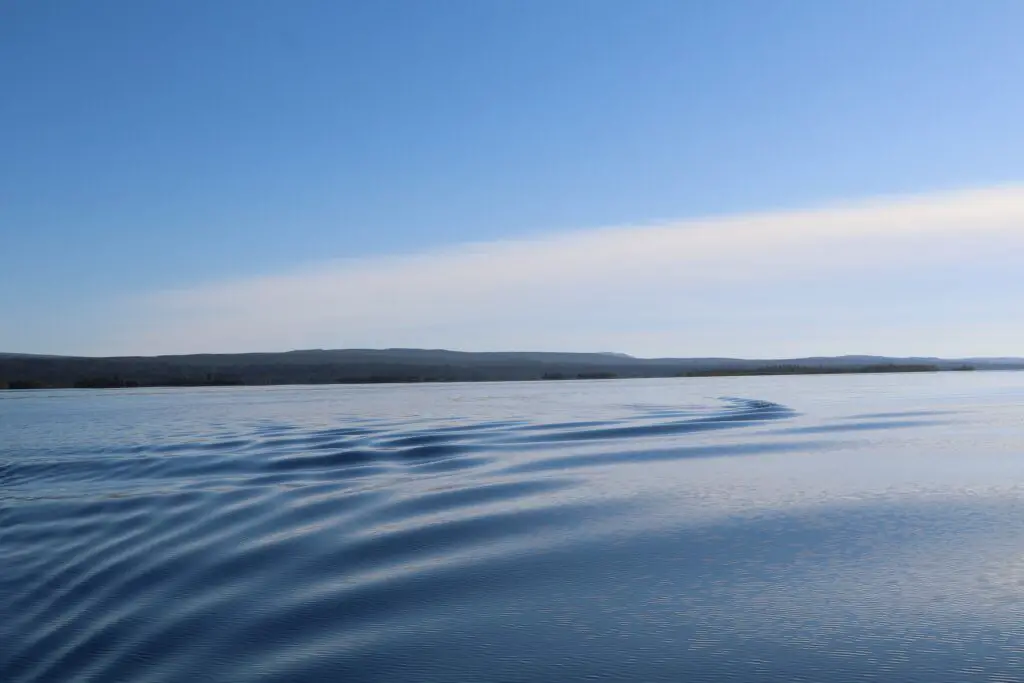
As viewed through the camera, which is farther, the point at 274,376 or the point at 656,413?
the point at 274,376

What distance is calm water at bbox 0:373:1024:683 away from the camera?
6582mm

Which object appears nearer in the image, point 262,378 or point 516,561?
point 516,561

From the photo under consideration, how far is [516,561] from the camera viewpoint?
956 cm

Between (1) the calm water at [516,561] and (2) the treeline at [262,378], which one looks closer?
(1) the calm water at [516,561]

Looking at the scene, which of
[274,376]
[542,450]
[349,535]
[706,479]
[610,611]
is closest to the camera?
[610,611]

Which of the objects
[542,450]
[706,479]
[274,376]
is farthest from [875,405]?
[274,376]

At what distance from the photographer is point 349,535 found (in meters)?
10.9

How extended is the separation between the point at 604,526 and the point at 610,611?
3.58 m

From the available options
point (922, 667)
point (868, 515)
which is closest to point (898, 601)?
point (922, 667)

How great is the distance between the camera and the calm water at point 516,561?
21.6 feet

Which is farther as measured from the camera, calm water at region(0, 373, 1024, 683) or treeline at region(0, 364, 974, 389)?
treeline at region(0, 364, 974, 389)

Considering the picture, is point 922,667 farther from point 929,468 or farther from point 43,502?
point 43,502

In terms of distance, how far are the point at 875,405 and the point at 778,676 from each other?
2925cm

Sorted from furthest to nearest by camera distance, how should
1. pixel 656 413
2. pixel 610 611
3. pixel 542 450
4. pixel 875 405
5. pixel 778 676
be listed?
1. pixel 875 405
2. pixel 656 413
3. pixel 542 450
4. pixel 610 611
5. pixel 778 676
